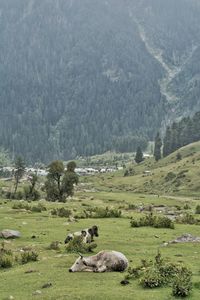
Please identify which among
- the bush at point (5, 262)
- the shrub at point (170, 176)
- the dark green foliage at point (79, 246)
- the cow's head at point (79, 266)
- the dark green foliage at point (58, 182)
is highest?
the cow's head at point (79, 266)

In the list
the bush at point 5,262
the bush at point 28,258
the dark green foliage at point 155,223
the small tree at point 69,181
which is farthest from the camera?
the small tree at point 69,181

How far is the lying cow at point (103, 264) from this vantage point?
2388 cm

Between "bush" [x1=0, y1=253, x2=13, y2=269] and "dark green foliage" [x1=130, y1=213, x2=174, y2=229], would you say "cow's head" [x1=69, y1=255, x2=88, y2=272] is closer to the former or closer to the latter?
"bush" [x1=0, y1=253, x2=13, y2=269]

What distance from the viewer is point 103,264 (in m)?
23.9

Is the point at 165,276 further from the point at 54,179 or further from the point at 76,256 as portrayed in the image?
the point at 54,179

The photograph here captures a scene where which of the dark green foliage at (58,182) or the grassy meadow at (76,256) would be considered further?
the dark green foliage at (58,182)

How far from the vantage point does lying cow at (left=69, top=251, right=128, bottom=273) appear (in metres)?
23.9

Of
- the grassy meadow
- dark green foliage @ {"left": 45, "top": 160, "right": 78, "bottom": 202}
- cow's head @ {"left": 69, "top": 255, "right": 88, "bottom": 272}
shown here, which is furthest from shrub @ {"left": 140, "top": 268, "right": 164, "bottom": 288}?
dark green foliage @ {"left": 45, "top": 160, "right": 78, "bottom": 202}

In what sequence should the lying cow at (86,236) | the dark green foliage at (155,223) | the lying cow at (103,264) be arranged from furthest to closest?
the dark green foliage at (155,223) → the lying cow at (86,236) → the lying cow at (103,264)

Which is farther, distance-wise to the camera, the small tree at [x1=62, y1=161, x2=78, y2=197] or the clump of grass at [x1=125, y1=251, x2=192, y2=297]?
the small tree at [x1=62, y1=161, x2=78, y2=197]

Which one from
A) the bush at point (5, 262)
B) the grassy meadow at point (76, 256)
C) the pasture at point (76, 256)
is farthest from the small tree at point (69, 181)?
the bush at point (5, 262)

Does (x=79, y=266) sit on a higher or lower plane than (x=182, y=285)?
lower

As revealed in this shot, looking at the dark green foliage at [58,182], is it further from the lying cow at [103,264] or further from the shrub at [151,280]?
the shrub at [151,280]

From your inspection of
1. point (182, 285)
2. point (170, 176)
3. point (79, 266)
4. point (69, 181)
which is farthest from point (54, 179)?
point (182, 285)
